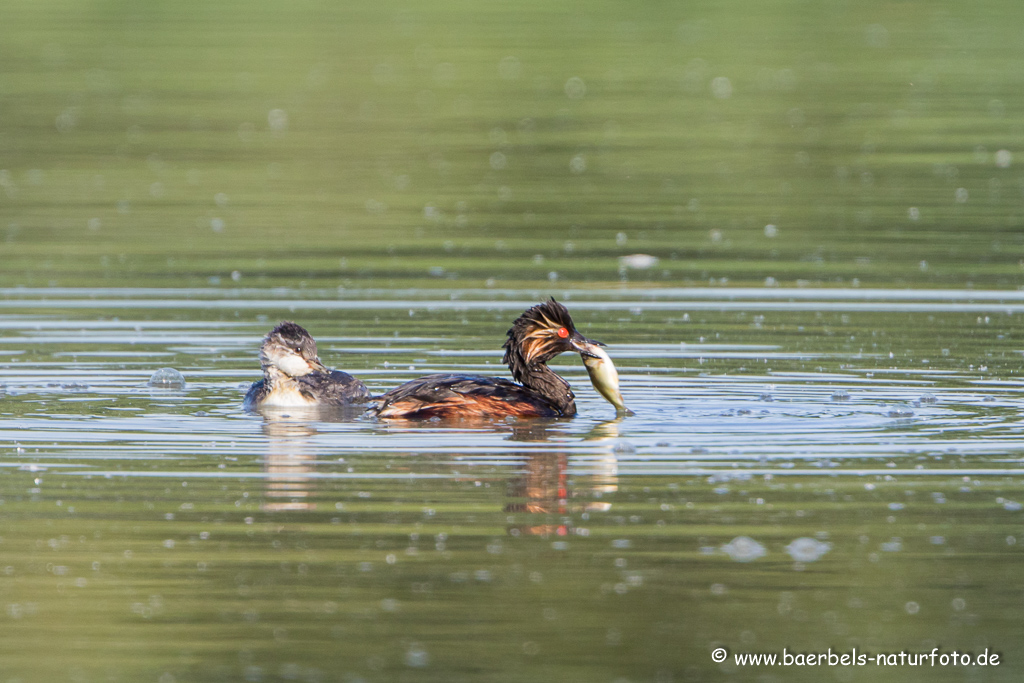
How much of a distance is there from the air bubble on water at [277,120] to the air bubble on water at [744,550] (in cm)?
2182

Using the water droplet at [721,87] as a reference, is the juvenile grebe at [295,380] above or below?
below

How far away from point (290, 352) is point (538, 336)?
5.08 feet

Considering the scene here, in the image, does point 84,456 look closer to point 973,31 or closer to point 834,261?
point 834,261

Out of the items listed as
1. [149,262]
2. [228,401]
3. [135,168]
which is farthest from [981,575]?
[135,168]

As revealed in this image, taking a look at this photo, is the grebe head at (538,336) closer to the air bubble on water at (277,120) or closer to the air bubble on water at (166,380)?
the air bubble on water at (166,380)

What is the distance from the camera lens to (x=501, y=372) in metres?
13.0

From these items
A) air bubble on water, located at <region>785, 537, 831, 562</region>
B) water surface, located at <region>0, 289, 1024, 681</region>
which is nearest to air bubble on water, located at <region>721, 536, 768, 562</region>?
water surface, located at <region>0, 289, 1024, 681</region>

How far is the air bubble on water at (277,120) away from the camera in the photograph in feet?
96.9

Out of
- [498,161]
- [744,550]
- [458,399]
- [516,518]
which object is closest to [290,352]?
[458,399]

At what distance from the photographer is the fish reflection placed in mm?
8562

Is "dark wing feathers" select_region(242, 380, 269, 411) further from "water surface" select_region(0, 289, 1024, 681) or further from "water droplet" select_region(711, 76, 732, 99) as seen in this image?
"water droplet" select_region(711, 76, 732, 99)

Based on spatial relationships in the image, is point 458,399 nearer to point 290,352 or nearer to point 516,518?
point 290,352

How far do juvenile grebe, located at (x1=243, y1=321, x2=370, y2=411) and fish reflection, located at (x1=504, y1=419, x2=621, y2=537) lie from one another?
230cm

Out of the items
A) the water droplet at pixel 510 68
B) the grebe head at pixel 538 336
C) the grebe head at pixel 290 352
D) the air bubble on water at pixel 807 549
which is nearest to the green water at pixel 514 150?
the water droplet at pixel 510 68
